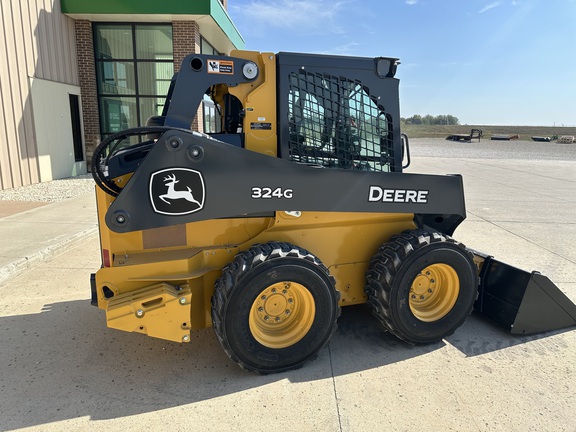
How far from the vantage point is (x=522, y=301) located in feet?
12.4

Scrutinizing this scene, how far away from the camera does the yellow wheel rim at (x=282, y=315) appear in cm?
323

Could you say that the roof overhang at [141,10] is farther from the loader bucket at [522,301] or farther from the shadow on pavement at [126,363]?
the loader bucket at [522,301]

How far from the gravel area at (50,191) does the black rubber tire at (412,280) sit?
27.6ft

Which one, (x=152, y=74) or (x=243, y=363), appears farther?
(x=152, y=74)

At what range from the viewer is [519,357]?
3541 millimetres

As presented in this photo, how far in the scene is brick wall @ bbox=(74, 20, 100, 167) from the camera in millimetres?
12461

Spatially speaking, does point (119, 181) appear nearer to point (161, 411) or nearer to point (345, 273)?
point (161, 411)

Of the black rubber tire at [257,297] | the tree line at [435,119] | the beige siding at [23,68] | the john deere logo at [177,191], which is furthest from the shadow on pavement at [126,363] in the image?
the tree line at [435,119]

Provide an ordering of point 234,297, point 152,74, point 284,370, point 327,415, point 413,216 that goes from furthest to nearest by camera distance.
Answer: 1. point 152,74
2. point 413,216
3. point 284,370
4. point 234,297
5. point 327,415

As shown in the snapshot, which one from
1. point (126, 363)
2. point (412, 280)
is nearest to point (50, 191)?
point (126, 363)

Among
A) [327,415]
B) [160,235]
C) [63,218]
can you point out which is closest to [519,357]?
[327,415]

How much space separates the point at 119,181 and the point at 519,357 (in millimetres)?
3530

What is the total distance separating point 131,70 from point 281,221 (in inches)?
469

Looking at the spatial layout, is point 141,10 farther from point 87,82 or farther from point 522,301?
Result: point 522,301
